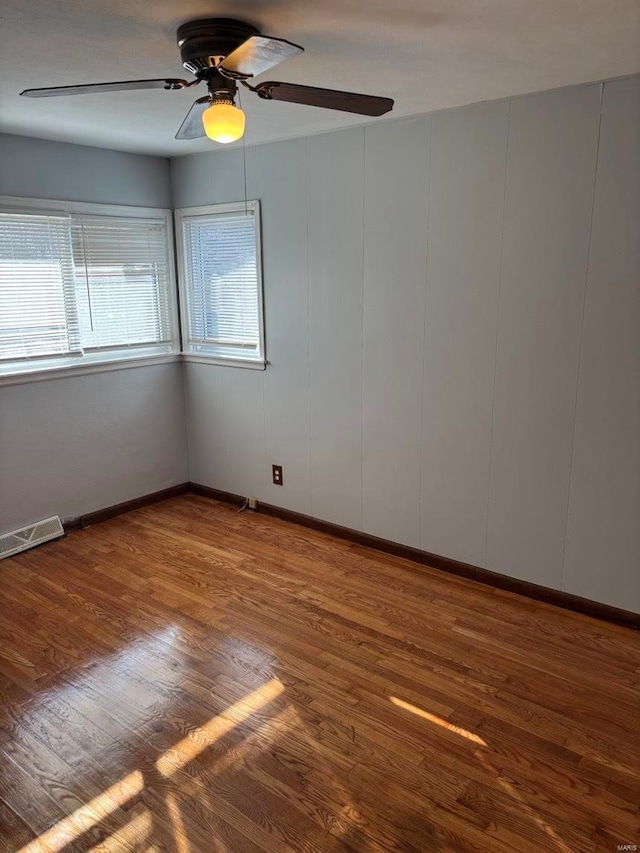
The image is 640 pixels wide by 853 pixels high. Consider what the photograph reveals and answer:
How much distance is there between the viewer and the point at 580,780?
2.02 meters

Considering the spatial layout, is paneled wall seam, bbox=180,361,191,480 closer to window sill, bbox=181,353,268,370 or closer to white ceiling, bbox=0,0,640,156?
window sill, bbox=181,353,268,370

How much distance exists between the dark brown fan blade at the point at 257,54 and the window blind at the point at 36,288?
2.22m

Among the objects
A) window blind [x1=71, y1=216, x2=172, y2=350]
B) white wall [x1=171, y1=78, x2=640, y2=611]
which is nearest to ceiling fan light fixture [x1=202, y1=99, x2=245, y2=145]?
white wall [x1=171, y1=78, x2=640, y2=611]

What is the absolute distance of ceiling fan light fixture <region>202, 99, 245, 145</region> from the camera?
1.85 meters

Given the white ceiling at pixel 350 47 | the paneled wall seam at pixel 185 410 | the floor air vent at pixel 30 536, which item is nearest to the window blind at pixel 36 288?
the white ceiling at pixel 350 47

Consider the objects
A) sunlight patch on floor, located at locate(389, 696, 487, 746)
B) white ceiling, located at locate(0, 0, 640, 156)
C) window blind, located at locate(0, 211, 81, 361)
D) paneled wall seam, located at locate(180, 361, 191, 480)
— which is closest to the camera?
white ceiling, located at locate(0, 0, 640, 156)

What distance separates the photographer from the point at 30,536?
3783 millimetres

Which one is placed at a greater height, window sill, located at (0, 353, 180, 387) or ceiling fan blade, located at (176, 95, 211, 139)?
ceiling fan blade, located at (176, 95, 211, 139)

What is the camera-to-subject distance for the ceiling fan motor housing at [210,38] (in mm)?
1880

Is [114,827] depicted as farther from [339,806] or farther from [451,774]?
[451,774]

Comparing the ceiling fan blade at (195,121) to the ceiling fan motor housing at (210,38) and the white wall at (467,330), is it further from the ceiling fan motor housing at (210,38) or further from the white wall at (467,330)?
the white wall at (467,330)

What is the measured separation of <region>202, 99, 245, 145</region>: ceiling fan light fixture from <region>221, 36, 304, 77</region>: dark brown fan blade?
11cm

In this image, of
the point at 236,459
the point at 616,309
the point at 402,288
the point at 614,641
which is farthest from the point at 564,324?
the point at 236,459

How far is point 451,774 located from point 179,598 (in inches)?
64.5
